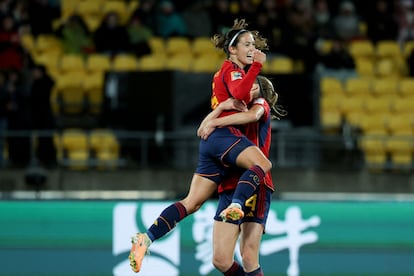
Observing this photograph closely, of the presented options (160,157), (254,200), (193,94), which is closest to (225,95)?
(254,200)

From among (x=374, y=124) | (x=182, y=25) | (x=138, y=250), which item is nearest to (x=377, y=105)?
(x=374, y=124)

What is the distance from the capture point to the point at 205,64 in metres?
17.6

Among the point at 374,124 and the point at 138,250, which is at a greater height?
the point at 374,124

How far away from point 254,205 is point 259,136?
52 cm

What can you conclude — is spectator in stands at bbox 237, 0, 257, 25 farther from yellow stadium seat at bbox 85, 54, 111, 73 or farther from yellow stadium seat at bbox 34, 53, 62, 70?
yellow stadium seat at bbox 34, 53, 62, 70

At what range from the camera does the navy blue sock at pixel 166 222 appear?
838 cm

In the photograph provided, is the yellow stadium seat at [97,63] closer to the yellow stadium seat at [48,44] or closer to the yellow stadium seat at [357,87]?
the yellow stadium seat at [48,44]

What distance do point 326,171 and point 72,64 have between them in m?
4.17

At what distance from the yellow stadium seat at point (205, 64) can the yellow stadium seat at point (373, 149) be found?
2.53 m

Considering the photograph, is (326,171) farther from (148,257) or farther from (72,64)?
(148,257)

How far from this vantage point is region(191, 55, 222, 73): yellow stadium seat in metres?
17.5

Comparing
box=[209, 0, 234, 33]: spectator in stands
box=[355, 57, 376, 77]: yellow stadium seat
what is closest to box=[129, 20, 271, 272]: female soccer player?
box=[209, 0, 234, 33]: spectator in stands

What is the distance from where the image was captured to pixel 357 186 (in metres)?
16.1

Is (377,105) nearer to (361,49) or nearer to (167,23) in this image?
(361,49)
